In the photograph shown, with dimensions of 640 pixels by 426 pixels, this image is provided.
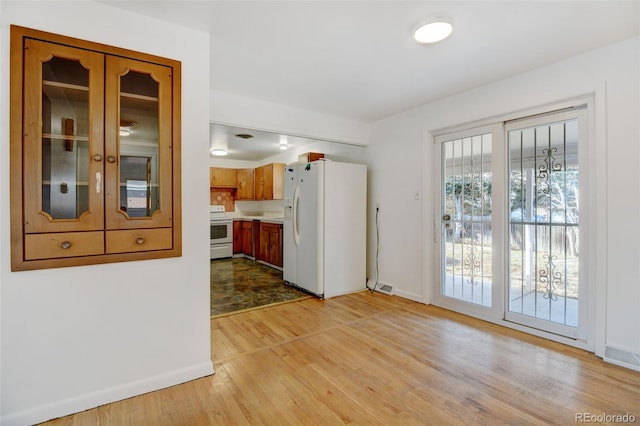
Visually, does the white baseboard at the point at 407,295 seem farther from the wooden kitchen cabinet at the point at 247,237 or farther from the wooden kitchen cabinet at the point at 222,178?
the wooden kitchen cabinet at the point at 222,178

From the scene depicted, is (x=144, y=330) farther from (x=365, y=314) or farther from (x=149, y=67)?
(x=365, y=314)

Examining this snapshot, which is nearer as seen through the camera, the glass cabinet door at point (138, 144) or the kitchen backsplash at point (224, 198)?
the glass cabinet door at point (138, 144)

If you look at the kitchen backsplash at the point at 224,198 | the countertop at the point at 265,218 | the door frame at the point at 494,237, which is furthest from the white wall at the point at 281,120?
the kitchen backsplash at the point at 224,198

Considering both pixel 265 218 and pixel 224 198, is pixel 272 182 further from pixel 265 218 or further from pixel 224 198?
pixel 224 198

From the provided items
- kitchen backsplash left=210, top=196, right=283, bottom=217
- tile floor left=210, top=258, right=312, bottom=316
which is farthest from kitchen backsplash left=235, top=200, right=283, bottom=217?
tile floor left=210, top=258, right=312, bottom=316

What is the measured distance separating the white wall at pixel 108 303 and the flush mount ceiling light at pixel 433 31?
5.02 feet

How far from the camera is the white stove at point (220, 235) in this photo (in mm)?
6410

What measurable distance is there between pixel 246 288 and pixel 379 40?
3.61 meters

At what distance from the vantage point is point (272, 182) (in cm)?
619

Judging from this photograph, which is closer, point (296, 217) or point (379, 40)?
point (379, 40)

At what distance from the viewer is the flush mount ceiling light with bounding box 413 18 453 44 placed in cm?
193

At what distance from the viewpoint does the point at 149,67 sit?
191 centimetres

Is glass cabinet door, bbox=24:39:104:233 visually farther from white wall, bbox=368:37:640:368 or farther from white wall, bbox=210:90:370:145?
white wall, bbox=368:37:640:368

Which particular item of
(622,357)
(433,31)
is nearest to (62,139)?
(433,31)
